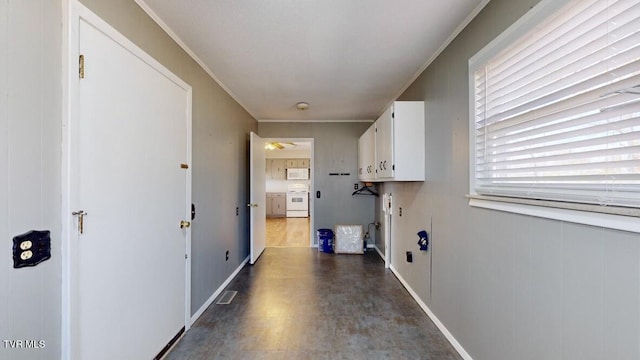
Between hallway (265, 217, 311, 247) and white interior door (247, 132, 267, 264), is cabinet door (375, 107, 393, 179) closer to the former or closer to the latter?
white interior door (247, 132, 267, 264)

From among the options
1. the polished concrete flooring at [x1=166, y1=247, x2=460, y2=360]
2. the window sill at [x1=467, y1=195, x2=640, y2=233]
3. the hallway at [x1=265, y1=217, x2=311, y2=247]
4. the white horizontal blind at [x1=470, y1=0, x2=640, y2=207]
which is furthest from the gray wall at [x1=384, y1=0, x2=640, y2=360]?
the hallway at [x1=265, y1=217, x2=311, y2=247]

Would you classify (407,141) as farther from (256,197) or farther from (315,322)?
(256,197)

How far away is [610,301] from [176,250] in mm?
2444

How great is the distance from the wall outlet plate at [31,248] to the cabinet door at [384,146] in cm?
248

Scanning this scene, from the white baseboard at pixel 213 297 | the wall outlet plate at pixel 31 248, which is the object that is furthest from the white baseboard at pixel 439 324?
the wall outlet plate at pixel 31 248

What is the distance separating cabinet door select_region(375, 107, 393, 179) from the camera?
2.79 metres

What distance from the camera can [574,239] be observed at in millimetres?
1119

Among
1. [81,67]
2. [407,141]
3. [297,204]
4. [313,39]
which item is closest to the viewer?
[81,67]

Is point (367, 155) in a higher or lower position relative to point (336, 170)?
higher

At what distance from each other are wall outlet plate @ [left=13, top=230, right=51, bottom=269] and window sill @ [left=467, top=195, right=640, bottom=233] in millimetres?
2117

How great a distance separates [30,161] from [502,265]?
2.27 m

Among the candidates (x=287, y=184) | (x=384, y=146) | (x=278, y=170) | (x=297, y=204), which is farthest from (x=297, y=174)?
(x=384, y=146)

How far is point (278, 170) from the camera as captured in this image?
9805mm

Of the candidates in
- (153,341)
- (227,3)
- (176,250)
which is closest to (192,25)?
(227,3)
